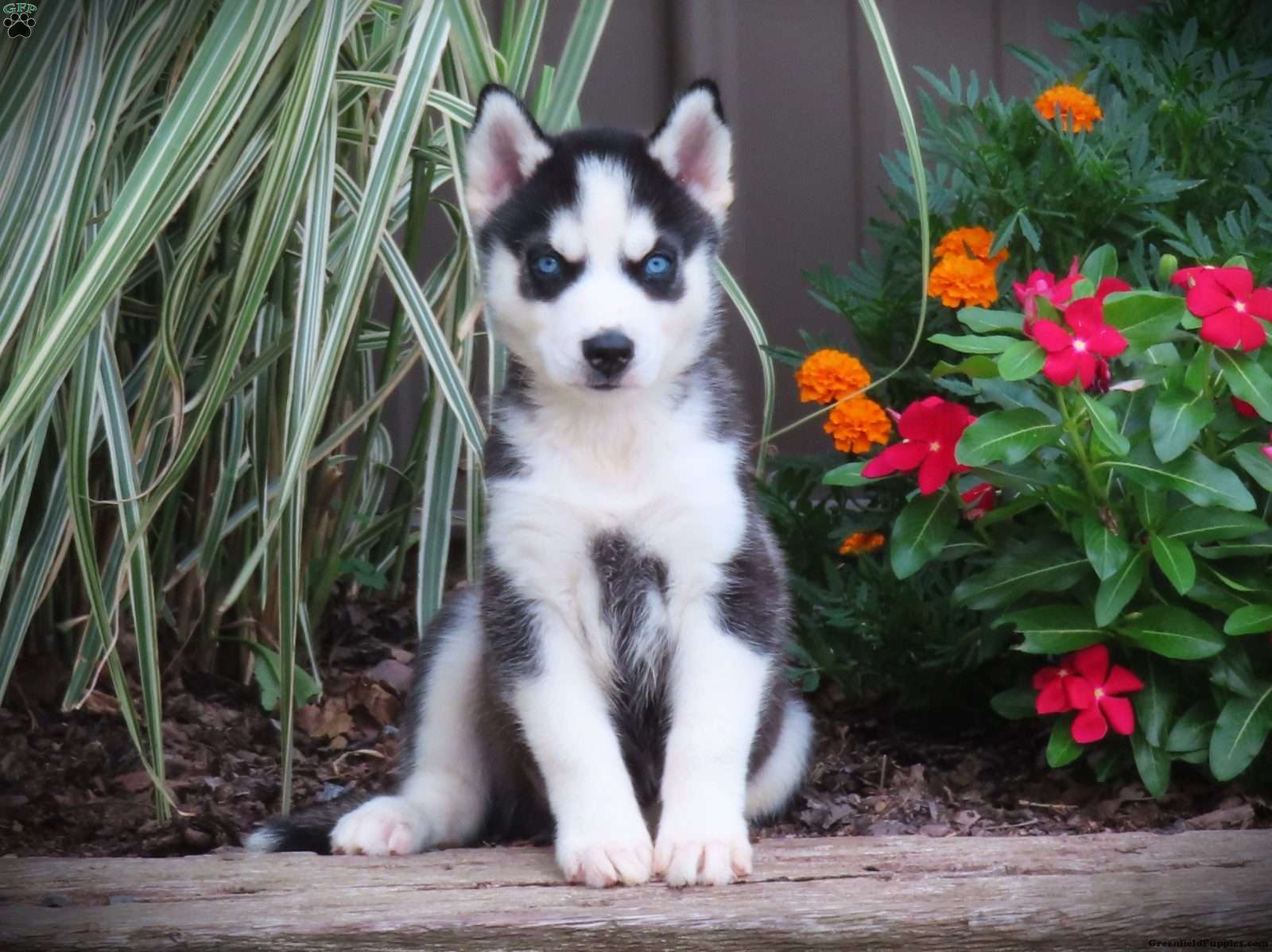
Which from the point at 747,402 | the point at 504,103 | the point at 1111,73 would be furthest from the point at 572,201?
the point at 747,402

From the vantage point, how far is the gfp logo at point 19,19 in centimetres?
261

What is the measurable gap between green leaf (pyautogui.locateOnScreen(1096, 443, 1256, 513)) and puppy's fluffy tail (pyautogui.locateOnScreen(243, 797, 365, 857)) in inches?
57.8

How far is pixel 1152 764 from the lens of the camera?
2514mm

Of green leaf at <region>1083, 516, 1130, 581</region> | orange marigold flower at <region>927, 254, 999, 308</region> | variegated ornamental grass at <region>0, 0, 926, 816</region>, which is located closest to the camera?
green leaf at <region>1083, 516, 1130, 581</region>

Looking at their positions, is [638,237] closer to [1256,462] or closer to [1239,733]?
[1256,462]

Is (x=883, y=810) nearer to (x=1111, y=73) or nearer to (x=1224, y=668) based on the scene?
(x=1224, y=668)

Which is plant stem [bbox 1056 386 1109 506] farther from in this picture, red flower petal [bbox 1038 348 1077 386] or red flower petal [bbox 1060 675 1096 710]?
red flower petal [bbox 1060 675 1096 710]

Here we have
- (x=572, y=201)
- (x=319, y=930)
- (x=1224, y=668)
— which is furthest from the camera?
(x=1224, y=668)

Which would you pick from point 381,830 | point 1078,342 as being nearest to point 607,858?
point 381,830

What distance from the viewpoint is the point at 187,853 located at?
8.78 ft

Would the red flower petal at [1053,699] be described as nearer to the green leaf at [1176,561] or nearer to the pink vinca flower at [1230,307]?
the green leaf at [1176,561]

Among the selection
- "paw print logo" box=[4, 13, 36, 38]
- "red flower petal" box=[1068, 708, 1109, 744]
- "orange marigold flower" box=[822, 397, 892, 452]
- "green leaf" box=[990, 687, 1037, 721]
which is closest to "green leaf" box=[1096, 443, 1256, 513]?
"red flower petal" box=[1068, 708, 1109, 744]

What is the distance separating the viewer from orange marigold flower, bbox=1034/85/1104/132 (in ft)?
9.86

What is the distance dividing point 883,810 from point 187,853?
1.33m
